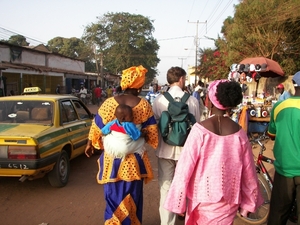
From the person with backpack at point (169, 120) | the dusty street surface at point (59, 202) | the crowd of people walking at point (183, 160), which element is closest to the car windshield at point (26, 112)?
the dusty street surface at point (59, 202)

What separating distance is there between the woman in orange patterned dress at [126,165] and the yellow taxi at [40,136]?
5.17ft

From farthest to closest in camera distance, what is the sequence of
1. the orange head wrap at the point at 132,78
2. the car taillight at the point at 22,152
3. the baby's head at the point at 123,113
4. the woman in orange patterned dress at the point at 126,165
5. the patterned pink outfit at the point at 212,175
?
1. the car taillight at the point at 22,152
2. the orange head wrap at the point at 132,78
3. the woman in orange patterned dress at the point at 126,165
4. the baby's head at the point at 123,113
5. the patterned pink outfit at the point at 212,175

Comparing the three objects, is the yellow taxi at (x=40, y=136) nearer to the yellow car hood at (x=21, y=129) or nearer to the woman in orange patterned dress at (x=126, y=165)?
the yellow car hood at (x=21, y=129)

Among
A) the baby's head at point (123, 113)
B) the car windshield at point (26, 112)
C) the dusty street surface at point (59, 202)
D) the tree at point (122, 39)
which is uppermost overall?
the tree at point (122, 39)

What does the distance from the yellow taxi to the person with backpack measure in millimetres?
1925

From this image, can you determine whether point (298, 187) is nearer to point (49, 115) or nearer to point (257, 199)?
point (257, 199)

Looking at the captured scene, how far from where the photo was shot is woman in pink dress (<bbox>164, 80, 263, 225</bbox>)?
2.11 meters

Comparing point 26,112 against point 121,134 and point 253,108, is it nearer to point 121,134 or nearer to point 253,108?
point 121,134

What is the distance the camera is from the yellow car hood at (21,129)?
4250 mm

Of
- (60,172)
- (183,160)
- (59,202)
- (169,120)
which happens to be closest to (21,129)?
(60,172)

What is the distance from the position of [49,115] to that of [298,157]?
394 cm

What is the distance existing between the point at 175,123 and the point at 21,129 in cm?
265

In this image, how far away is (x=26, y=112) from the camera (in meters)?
5.07

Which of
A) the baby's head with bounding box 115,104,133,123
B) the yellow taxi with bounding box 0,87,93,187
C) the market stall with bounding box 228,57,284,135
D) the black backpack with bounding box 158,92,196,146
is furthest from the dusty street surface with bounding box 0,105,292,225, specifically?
the market stall with bounding box 228,57,284,135
